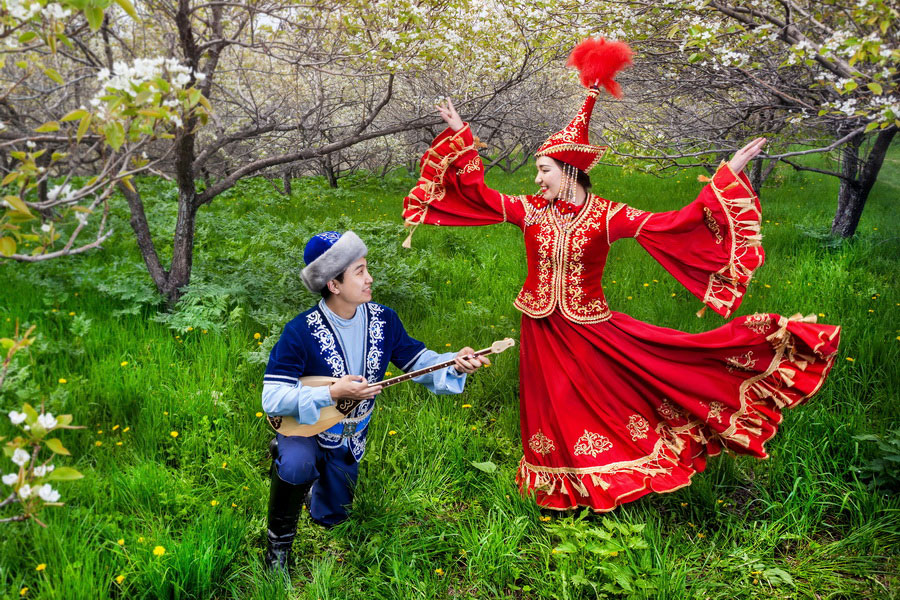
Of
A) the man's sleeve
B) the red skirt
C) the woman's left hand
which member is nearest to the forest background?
the red skirt

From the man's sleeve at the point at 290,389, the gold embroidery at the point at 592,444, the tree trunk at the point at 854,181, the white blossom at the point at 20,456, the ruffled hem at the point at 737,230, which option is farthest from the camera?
the tree trunk at the point at 854,181

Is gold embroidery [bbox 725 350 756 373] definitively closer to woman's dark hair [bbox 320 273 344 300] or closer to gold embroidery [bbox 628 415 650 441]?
gold embroidery [bbox 628 415 650 441]

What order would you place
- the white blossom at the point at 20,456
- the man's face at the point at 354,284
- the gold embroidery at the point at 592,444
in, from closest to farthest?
1. the white blossom at the point at 20,456
2. the man's face at the point at 354,284
3. the gold embroidery at the point at 592,444

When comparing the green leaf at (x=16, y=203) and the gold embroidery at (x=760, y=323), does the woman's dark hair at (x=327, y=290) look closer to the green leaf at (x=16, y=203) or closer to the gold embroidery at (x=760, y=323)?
the green leaf at (x=16, y=203)

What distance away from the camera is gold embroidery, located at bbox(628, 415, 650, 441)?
9.77ft

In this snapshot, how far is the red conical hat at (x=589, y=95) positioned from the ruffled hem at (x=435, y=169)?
15.6 inches

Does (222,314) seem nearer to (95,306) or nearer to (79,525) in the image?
(95,306)

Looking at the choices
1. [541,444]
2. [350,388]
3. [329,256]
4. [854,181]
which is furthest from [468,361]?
[854,181]

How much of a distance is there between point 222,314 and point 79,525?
2263 mm

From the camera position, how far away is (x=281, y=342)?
2412mm

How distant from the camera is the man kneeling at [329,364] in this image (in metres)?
2.35

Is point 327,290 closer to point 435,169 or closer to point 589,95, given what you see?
point 435,169

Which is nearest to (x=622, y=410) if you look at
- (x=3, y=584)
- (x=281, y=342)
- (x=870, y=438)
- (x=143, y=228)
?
(x=870, y=438)

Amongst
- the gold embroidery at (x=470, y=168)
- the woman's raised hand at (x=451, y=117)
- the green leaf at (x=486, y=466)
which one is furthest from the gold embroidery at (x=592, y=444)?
the woman's raised hand at (x=451, y=117)
